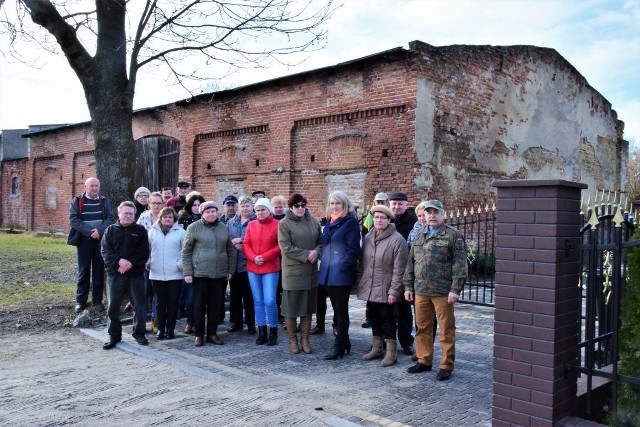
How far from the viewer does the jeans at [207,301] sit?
21.4ft

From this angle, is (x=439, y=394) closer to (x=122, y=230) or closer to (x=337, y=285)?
(x=337, y=285)

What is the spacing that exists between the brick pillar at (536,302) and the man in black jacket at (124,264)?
14.3 ft

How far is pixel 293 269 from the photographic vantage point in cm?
619

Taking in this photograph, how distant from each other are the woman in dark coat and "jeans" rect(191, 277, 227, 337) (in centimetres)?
96

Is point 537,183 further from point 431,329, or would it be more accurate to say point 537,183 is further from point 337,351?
point 337,351

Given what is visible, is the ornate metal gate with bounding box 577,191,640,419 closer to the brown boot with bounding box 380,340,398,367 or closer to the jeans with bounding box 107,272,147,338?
the brown boot with bounding box 380,340,398,367

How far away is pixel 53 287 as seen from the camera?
1005cm

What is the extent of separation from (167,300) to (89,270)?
1.91m

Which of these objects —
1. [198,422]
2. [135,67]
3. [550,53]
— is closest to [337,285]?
[198,422]

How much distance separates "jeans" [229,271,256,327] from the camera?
711 cm

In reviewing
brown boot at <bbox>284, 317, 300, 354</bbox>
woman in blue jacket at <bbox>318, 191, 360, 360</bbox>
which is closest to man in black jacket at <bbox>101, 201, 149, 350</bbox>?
brown boot at <bbox>284, 317, 300, 354</bbox>

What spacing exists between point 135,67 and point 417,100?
553 centimetres

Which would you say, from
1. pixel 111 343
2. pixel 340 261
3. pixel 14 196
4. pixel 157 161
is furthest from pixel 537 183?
pixel 14 196

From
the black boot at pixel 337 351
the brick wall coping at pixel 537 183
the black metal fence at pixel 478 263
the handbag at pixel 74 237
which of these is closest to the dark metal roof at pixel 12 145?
the handbag at pixel 74 237
